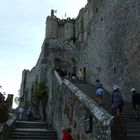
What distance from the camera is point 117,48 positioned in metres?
16.9

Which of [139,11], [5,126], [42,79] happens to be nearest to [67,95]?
[5,126]

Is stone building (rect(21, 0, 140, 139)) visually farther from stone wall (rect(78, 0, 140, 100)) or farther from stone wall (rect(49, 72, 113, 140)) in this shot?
stone wall (rect(49, 72, 113, 140))

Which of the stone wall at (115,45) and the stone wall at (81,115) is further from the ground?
the stone wall at (115,45)

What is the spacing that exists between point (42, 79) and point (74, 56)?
15.3ft

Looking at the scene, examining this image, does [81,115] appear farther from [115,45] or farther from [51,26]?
[51,26]

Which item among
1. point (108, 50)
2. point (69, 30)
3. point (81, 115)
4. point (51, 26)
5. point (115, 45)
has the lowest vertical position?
point (81, 115)

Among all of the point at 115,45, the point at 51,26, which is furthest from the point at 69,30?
the point at 115,45

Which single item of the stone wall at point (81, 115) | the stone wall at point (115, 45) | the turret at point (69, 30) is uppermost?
the turret at point (69, 30)

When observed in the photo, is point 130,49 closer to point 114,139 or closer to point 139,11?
point 139,11

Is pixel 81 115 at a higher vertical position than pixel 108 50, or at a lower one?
lower

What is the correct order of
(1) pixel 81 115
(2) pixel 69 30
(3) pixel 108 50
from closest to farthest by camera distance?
(1) pixel 81 115
(3) pixel 108 50
(2) pixel 69 30

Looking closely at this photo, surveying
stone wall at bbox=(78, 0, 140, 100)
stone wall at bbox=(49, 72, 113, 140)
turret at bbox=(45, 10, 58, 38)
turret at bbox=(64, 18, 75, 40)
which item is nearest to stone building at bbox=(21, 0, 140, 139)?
stone wall at bbox=(78, 0, 140, 100)

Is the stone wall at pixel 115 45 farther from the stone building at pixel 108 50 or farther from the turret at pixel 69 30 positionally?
the turret at pixel 69 30

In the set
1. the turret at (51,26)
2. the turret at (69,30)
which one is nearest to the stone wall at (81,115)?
the turret at (51,26)
